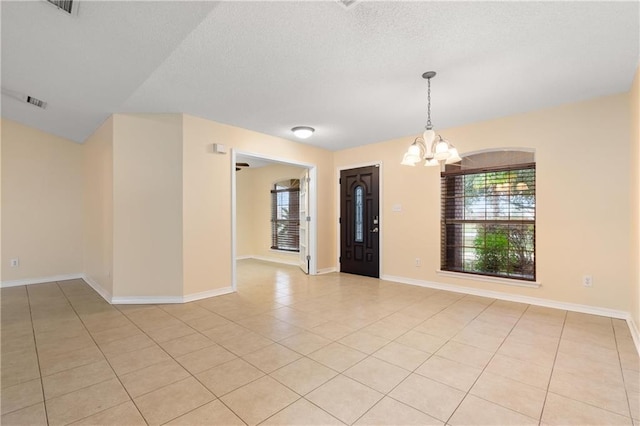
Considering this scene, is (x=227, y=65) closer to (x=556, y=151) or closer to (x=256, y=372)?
(x=256, y=372)

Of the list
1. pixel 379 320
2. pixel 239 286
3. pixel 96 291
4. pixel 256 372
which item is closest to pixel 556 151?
pixel 379 320

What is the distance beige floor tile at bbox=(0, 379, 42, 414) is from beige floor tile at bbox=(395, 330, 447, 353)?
2.63 m

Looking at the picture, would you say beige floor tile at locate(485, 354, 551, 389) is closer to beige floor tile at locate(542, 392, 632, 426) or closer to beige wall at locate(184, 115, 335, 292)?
beige floor tile at locate(542, 392, 632, 426)

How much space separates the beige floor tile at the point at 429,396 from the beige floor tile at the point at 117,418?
4.93 ft

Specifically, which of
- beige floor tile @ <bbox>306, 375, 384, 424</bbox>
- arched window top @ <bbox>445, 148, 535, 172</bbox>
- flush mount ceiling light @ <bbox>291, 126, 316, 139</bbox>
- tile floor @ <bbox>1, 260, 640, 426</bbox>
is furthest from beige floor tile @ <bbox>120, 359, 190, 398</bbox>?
arched window top @ <bbox>445, 148, 535, 172</bbox>

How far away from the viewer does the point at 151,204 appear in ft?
12.8

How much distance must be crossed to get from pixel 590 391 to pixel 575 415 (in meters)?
0.37

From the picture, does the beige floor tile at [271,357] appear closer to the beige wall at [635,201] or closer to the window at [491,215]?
the beige wall at [635,201]

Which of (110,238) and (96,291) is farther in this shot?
(96,291)

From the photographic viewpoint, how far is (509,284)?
395cm

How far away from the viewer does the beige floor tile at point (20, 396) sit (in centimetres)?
177

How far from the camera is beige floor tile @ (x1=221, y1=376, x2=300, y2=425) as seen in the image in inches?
66.8

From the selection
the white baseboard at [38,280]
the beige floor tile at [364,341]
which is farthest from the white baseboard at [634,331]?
the white baseboard at [38,280]

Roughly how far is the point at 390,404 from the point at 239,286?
11.3ft
